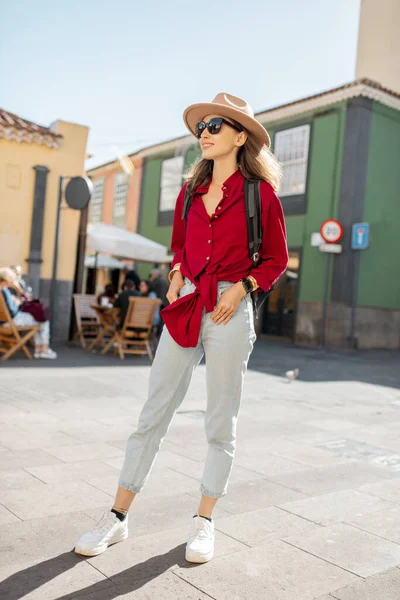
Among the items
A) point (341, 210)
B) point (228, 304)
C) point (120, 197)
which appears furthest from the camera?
point (120, 197)

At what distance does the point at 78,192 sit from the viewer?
36.2 feet

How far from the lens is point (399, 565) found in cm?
267

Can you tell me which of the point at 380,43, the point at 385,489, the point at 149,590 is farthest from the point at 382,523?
the point at 380,43

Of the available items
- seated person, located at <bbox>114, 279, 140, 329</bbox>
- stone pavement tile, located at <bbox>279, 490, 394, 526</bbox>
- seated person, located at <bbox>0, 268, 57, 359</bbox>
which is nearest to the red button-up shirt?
stone pavement tile, located at <bbox>279, 490, 394, 526</bbox>

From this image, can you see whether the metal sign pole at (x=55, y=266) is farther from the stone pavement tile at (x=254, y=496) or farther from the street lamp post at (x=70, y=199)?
the stone pavement tile at (x=254, y=496)

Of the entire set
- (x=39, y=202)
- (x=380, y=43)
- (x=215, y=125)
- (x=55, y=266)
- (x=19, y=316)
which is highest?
(x=380, y=43)

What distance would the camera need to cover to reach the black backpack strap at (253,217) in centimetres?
263

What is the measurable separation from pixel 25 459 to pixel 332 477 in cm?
197

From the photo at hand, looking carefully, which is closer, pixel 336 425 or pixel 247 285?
pixel 247 285

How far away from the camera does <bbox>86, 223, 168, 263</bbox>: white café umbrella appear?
1233 centimetres

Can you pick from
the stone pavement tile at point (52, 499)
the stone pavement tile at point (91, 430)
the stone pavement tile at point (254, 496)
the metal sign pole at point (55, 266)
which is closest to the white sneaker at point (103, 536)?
the stone pavement tile at point (52, 499)

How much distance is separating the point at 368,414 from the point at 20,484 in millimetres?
4200

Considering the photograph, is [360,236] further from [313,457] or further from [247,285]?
[247,285]

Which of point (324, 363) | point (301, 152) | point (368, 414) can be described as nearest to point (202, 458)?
point (368, 414)
